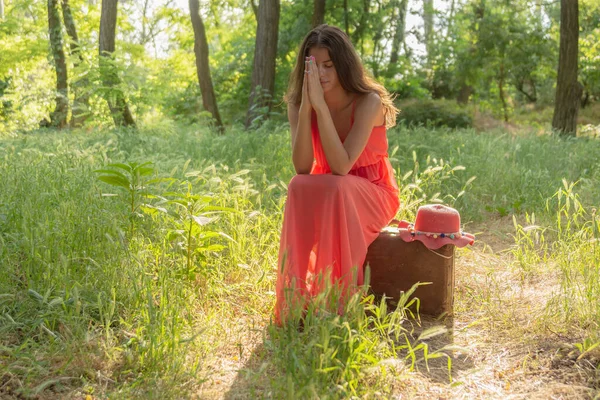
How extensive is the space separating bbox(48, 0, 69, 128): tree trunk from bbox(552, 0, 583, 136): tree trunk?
28.6 ft

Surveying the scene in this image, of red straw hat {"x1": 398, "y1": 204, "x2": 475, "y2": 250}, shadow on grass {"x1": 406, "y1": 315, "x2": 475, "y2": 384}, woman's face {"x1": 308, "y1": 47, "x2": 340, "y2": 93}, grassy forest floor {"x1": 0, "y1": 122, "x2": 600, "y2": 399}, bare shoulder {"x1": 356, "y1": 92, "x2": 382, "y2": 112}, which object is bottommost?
shadow on grass {"x1": 406, "y1": 315, "x2": 475, "y2": 384}

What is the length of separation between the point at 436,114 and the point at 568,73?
12.6ft

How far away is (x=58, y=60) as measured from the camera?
40.6ft

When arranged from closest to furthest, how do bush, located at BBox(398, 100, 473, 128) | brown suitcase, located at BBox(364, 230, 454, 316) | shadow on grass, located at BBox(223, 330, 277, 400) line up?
shadow on grass, located at BBox(223, 330, 277, 400), brown suitcase, located at BBox(364, 230, 454, 316), bush, located at BBox(398, 100, 473, 128)

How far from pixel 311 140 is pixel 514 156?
3844 mm

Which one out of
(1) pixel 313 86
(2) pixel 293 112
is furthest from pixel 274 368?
(2) pixel 293 112

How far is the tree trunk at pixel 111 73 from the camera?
856 centimetres

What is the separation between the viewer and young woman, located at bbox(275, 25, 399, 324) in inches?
124

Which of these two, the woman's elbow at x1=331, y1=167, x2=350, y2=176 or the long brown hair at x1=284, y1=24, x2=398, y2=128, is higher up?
the long brown hair at x1=284, y1=24, x2=398, y2=128

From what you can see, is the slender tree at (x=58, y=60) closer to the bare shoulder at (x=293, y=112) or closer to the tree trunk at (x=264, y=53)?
the tree trunk at (x=264, y=53)

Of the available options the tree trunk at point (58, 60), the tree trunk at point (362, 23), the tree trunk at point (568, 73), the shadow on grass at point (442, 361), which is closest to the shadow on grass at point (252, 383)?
the shadow on grass at point (442, 361)

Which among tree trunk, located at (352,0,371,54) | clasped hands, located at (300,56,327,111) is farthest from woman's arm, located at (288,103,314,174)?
tree trunk, located at (352,0,371,54)

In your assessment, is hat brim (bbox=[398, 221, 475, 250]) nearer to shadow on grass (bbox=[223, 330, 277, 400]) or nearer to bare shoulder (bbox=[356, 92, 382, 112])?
bare shoulder (bbox=[356, 92, 382, 112])

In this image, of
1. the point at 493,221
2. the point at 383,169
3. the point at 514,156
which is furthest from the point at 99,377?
the point at 514,156
